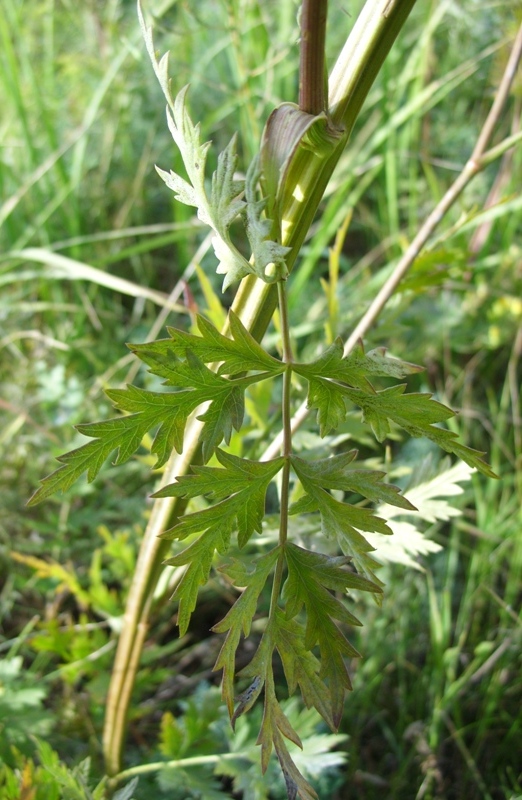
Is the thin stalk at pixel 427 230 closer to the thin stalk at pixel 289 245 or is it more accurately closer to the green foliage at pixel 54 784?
the thin stalk at pixel 289 245

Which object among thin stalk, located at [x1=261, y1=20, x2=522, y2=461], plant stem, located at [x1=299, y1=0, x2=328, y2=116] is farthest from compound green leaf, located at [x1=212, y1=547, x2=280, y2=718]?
plant stem, located at [x1=299, y1=0, x2=328, y2=116]

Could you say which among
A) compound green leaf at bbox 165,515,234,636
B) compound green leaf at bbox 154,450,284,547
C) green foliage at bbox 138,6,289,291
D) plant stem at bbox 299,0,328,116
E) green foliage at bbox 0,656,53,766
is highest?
plant stem at bbox 299,0,328,116

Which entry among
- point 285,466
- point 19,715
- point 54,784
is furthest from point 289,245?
point 19,715

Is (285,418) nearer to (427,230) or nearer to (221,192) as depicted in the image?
(221,192)

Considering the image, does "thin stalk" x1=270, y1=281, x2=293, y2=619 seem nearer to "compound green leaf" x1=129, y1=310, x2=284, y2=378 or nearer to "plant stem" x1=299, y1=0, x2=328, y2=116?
"compound green leaf" x1=129, y1=310, x2=284, y2=378

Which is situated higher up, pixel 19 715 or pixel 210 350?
pixel 210 350

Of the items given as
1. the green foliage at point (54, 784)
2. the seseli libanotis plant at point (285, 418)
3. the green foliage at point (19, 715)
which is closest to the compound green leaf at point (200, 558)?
the seseli libanotis plant at point (285, 418)

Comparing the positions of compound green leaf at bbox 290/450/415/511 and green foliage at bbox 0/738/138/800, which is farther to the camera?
green foliage at bbox 0/738/138/800

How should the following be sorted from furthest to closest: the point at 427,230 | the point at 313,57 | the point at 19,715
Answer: the point at 19,715, the point at 427,230, the point at 313,57
